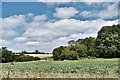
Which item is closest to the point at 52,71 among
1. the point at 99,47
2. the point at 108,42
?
the point at 99,47

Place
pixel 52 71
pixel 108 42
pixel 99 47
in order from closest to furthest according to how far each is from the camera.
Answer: pixel 52 71
pixel 99 47
pixel 108 42

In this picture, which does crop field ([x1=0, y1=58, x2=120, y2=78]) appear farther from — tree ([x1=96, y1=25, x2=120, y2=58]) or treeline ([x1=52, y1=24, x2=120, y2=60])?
tree ([x1=96, y1=25, x2=120, y2=58])

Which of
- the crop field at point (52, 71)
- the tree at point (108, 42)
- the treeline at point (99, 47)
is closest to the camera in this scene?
the crop field at point (52, 71)

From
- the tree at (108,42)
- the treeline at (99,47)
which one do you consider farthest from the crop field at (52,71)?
the tree at (108,42)

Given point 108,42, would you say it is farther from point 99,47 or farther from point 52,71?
point 52,71

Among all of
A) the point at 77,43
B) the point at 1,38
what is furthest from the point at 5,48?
the point at 77,43

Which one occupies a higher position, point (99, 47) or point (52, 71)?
point (99, 47)

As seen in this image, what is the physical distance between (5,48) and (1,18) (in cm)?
115

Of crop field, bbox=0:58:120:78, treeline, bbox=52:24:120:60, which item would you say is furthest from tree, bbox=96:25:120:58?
crop field, bbox=0:58:120:78

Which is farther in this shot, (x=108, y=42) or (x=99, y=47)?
(x=108, y=42)

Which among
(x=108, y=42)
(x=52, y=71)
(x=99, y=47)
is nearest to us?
(x=52, y=71)

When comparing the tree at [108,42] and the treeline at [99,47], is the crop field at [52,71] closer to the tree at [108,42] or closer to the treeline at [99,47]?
the treeline at [99,47]

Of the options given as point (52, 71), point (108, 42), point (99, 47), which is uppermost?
point (108, 42)

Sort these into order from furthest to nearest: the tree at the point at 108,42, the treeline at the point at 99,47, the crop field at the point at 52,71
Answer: the tree at the point at 108,42, the treeline at the point at 99,47, the crop field at the point at 52,71
